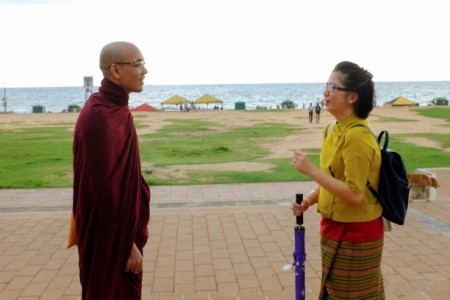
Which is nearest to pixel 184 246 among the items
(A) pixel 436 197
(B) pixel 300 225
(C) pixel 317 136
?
(B) pixel 300 225

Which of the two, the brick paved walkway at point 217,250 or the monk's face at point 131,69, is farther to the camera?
the brick paved walkway at point 217,250

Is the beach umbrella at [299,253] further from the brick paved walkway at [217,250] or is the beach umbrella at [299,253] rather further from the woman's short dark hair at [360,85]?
the brick paved walkway at [217,250]

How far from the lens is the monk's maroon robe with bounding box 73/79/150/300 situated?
103 inches

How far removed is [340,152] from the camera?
2.66 metres

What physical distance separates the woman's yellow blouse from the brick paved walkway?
1811 millimetres

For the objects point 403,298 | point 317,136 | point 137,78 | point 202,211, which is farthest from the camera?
point 317,136

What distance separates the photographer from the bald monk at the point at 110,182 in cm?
262

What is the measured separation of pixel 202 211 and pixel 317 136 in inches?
521

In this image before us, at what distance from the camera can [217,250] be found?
5.68 metres

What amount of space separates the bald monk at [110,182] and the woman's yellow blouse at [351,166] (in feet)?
3.39

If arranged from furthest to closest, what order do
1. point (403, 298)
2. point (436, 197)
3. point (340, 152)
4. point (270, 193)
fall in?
point (270, 193) < point (436, 197) < point (403, 298) < point (340, 152)

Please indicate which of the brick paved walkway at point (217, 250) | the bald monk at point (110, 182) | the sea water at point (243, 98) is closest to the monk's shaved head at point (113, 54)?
the bald monk at point (110, 182)

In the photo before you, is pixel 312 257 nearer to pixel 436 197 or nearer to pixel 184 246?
pixel 184 246

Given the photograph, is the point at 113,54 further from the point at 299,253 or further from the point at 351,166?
the point at 299,253
